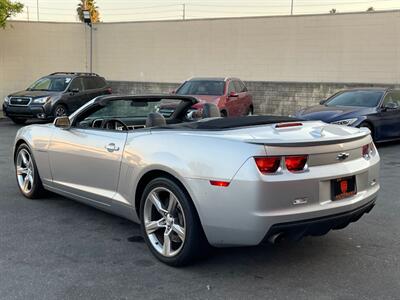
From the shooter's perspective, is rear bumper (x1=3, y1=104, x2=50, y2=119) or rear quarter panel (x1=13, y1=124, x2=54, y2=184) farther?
rear bumper (x1=3, y1=104, x2=50, y2=119)

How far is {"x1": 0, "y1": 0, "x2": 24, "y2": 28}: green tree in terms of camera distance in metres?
18.1

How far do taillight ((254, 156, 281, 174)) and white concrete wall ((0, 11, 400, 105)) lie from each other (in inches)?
580

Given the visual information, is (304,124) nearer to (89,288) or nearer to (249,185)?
(249,185)

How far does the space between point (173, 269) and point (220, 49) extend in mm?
16504

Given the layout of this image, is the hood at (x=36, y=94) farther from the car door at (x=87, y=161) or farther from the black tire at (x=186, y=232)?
the black tire at (x=186, y=232)

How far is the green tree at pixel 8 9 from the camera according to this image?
1811 centimetres

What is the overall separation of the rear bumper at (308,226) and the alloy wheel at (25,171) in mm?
3585

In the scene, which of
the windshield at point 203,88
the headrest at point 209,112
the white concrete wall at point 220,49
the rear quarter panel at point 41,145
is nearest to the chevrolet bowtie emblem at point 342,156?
the headrest at point 209,112

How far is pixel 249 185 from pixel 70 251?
6.10 feet

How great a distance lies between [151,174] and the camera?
4230mm

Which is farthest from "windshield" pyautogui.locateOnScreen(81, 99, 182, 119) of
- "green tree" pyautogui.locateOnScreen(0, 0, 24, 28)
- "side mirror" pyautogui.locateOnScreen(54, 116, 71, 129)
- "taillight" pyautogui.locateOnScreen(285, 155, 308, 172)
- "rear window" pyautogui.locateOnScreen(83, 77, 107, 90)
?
"green tree" pyautogui.locateOnScreen(0, 0, 24, 28)

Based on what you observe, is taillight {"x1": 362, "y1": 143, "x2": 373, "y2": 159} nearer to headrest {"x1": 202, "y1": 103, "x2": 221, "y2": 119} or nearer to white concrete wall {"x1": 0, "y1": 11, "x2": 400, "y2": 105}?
headrest {"x1": 202, "y1": 103, "x2": 221, "y2": 119}

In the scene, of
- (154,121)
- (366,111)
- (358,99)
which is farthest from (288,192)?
(358,99)

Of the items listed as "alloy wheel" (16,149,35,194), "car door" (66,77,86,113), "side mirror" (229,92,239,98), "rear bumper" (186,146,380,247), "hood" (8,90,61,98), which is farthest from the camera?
"car door" (66,77,86,113)
